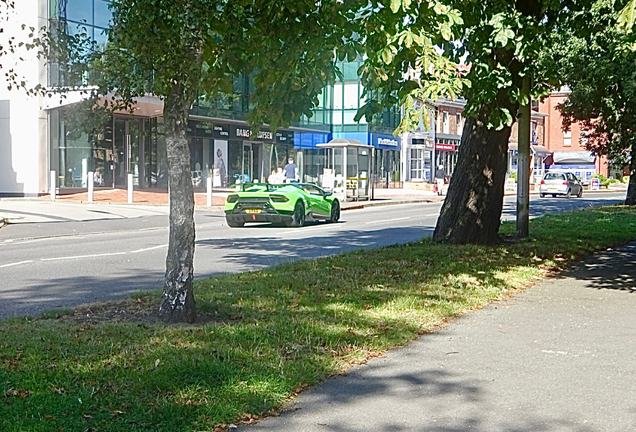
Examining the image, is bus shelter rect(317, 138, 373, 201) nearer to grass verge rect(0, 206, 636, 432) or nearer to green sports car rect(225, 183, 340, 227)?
green sports car rect(225, 183, 340, 227)

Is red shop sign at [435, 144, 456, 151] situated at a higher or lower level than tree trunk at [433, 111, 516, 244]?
higher

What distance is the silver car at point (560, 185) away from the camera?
170 ft

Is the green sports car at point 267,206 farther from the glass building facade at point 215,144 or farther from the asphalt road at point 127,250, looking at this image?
the glass building facade at point 215,144

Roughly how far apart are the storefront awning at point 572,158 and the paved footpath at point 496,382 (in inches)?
3360

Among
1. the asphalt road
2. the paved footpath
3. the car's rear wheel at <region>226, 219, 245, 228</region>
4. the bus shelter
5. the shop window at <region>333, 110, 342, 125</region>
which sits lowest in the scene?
the paved footpath

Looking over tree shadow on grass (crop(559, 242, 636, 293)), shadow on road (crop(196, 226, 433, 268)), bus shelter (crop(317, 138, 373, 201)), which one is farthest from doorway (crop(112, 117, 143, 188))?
tree shadow on grass (crop(559, 242, 636, 293))

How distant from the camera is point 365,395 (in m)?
5.91

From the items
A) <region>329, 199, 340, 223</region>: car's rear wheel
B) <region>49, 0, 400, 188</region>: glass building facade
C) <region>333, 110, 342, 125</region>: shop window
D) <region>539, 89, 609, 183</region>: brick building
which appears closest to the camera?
<region>329, 199, 340, 223</region>: car's rear wheel

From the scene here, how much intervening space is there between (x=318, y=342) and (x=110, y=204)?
88.5 ft

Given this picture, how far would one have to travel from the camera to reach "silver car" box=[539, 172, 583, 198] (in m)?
51.9

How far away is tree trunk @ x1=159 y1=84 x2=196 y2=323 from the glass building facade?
60.3 feet

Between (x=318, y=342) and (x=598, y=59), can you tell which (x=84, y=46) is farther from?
(x=598, y=59)

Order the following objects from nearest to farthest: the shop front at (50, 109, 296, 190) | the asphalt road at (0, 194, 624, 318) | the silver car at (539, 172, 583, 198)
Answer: the asphalt road at (0, 194, 624, 318), the shop front at (50, 109, 296, 190), the silver car at (539, 172, 583, 198)

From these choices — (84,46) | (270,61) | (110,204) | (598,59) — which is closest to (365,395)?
(84,46)
